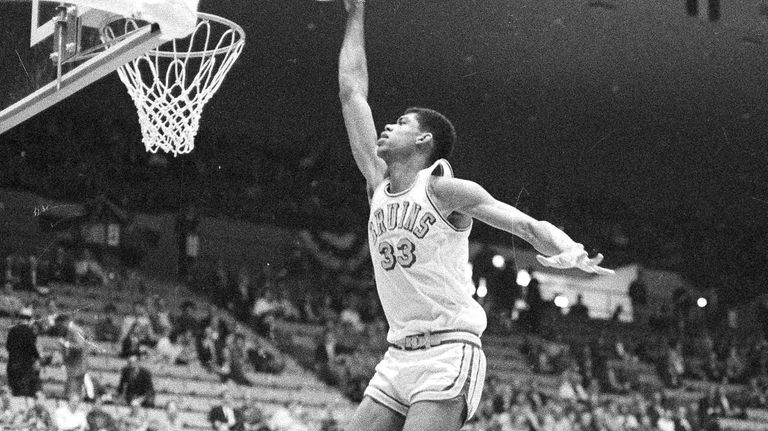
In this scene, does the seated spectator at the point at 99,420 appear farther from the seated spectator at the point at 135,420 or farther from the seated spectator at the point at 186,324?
the seated spectator at the point at 186,324

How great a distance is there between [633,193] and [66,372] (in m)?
10.0

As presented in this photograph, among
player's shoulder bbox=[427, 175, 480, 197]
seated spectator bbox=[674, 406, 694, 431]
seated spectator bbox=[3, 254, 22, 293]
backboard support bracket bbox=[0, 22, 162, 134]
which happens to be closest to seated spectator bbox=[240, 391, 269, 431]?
seated spectator bbox=[3, 254, 22, 293]

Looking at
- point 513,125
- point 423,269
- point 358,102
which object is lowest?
point 423,269

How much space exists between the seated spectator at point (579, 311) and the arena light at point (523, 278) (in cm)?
82

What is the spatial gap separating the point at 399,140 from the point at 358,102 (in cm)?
45

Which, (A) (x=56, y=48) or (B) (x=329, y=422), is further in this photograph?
(B) (x=329, y=422)

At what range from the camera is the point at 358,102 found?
4.85 m

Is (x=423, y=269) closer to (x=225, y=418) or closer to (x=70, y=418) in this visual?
(x=70, y=418)

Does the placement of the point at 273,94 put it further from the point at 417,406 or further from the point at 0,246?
the point at 417,406

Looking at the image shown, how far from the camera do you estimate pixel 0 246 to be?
546 inches

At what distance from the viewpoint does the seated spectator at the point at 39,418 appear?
33.7ft

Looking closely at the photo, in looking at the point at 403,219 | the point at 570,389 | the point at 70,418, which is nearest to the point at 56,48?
the point at 403,219

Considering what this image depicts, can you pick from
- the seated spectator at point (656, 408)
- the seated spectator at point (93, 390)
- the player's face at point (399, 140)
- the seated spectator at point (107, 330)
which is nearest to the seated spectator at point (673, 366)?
the seated spectator at point (656, 408)

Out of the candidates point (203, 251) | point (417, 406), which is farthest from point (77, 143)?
point (417, 406)
